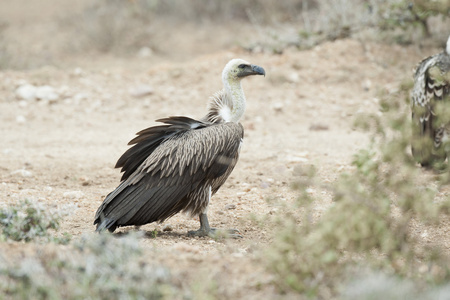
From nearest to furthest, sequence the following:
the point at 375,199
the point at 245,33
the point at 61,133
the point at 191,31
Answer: the point at 375,199, the point at 61,133, the point at 245,33, the point at 191,31

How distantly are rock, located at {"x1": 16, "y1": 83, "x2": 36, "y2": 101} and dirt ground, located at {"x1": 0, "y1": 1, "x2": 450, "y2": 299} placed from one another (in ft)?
0.34

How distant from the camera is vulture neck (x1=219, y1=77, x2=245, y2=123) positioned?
5.91 meters

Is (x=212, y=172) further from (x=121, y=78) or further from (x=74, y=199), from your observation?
(x=121, y=78)

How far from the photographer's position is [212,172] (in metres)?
5.50

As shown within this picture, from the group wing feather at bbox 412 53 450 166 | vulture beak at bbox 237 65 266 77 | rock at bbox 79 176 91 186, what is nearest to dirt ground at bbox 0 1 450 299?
rock at bbox 79 176 91 186

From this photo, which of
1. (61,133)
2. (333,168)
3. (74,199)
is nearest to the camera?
(74,199)

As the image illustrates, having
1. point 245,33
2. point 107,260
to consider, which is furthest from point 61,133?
point 245,33

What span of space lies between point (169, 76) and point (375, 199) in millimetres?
7836

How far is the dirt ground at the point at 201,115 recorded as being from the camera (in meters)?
6.46

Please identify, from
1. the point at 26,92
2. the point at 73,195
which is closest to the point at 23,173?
the point at 73,195

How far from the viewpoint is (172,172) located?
17.6 ft

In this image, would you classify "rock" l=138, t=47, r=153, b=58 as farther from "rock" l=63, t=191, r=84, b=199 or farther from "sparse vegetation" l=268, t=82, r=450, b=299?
"sparse vegetation" l=268, t=82, r=450, b=299

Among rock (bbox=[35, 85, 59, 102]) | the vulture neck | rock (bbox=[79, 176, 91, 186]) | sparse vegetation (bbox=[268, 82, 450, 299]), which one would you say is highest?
the vulture neck

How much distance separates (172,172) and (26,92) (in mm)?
6258
